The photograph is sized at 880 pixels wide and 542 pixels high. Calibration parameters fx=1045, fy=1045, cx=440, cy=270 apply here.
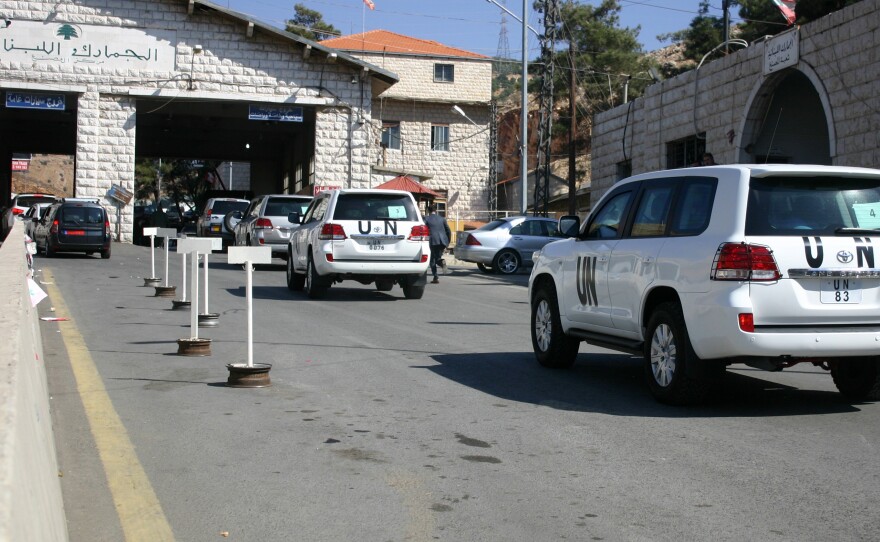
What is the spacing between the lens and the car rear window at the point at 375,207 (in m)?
17.7

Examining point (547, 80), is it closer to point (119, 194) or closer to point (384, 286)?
point (119, 194)

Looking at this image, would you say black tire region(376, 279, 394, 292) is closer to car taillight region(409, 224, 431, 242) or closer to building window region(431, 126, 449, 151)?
car taillight region(409, 224, 431, 242)

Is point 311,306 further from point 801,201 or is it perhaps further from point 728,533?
point 728,533

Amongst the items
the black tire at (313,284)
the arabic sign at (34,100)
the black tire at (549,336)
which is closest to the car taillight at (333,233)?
the black tire at (313,284)

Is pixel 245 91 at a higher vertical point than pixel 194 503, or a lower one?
higher

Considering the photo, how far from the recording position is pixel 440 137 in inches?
2242

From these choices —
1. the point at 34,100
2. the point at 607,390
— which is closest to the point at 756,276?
the point at 607,390

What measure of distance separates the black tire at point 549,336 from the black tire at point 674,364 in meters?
1.74

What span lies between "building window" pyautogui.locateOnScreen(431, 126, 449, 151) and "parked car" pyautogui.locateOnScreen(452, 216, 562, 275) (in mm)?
27772

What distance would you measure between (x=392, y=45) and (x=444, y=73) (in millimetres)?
3817

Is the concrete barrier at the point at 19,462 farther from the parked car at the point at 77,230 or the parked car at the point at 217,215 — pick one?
the parked car at the point at 217,215

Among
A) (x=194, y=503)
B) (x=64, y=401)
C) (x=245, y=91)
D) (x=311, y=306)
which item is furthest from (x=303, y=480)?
(x=245, y=91)

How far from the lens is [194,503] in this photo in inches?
212

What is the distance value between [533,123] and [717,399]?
7996 cm
